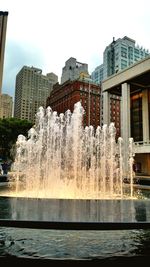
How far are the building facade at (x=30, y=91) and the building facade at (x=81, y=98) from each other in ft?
72.2

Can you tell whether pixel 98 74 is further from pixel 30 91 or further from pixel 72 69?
pixel 30 91

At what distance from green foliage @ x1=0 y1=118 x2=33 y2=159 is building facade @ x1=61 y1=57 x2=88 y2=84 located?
78171 mm

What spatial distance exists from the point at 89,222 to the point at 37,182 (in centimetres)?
871

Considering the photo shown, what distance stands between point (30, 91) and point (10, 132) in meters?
78.7

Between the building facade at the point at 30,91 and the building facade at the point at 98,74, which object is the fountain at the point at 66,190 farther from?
the building facade at the point at 98,74

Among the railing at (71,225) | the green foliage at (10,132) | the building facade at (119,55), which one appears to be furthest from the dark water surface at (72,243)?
the building facade at (119,55)

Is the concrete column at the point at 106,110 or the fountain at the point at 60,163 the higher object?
the concrete column at the point at 106,110

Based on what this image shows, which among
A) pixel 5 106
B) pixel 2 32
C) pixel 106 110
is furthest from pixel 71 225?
pixel 5 106

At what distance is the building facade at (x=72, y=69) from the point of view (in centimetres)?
11364

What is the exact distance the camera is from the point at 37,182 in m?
12.2

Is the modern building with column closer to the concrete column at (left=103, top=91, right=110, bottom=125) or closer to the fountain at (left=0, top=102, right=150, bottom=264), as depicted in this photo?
the concrete column at (left=103, top=91, right=110, bottom=125)

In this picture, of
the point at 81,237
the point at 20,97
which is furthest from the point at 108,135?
the point at 20,97

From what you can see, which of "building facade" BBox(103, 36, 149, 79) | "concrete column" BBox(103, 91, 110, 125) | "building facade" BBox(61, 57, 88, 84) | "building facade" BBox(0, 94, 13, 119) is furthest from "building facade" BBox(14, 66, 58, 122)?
"concrete column" BBox(103, 91, 110, 125)

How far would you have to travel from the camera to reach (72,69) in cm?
11569
